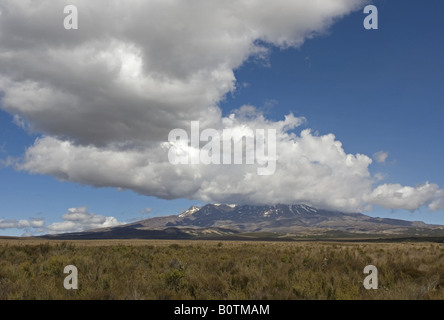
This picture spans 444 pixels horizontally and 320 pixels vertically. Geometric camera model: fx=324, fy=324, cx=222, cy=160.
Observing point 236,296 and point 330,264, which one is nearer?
point 236,296

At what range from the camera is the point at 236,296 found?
9133mm

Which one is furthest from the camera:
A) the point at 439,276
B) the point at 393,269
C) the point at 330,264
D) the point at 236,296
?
the point at 330,264

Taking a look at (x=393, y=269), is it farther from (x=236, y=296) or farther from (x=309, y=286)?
(x=236, y=296)

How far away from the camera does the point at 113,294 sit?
927cm
